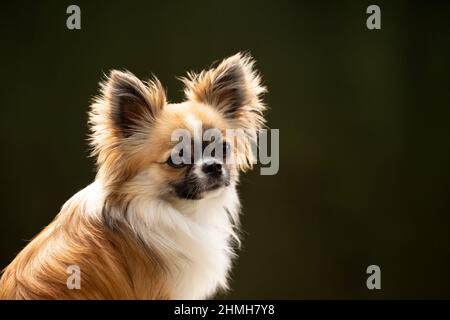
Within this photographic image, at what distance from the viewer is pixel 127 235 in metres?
2.64

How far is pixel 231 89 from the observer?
2.94 metres

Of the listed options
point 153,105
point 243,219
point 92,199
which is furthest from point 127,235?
point 243,219

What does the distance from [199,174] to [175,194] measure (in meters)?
0.15

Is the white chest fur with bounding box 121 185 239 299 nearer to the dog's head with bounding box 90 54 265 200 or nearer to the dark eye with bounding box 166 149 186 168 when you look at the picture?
the dog's head with bounding box 90 54 265 200

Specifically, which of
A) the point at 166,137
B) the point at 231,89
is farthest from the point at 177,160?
the point at 231,89

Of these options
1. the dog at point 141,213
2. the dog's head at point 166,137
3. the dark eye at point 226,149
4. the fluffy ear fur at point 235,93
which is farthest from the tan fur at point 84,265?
the fluffy ear fur at point 235,93

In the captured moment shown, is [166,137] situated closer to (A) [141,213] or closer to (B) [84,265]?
(A) [141,213]

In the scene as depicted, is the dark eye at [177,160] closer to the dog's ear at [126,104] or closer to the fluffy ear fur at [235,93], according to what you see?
the dog's ear at [126,104]

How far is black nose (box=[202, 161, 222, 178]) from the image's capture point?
102 inches

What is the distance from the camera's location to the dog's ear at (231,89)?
9.53 feet

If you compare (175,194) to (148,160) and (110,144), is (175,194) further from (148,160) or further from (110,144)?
(110,144)

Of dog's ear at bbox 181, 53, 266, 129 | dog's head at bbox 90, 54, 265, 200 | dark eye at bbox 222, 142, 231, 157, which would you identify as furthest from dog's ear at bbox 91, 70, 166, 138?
dark eye at bbox 222, 142, 231, 157

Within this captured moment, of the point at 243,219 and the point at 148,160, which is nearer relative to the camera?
the point at 148,160

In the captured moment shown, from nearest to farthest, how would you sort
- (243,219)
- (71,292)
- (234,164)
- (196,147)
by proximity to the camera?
(71,292) < (196,147) < (234,164) < (243,219)
